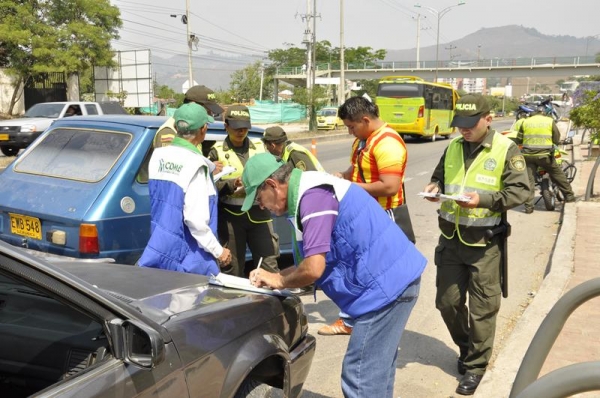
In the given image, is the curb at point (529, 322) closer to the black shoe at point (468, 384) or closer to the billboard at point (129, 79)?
the black shoe at point (468, 384)

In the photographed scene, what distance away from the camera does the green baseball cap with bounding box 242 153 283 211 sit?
2838mm

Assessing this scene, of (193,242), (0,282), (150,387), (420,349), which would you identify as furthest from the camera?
(420,349)

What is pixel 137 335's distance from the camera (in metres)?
2.15

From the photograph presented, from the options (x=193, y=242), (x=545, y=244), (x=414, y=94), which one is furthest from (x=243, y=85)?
(x=193, y=242)

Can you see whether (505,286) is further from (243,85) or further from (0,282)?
(243,85)

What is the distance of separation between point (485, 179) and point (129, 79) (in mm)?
27871

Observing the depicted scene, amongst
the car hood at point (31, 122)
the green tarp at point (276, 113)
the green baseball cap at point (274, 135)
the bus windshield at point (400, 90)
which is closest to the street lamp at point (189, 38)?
the green tarp at point (276, 113)

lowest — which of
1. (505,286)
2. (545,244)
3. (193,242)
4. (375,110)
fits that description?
(545,244)

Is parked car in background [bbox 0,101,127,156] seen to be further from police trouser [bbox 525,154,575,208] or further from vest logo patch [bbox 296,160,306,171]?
vest logo patch [bbox 296,160,306,171]

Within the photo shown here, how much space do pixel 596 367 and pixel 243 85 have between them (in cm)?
6896

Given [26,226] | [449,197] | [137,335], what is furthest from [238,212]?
[137,335]

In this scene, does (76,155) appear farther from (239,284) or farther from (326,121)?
(326,121)

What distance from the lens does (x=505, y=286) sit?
4.21 m

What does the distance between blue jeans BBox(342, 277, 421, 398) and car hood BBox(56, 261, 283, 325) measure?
463mm
